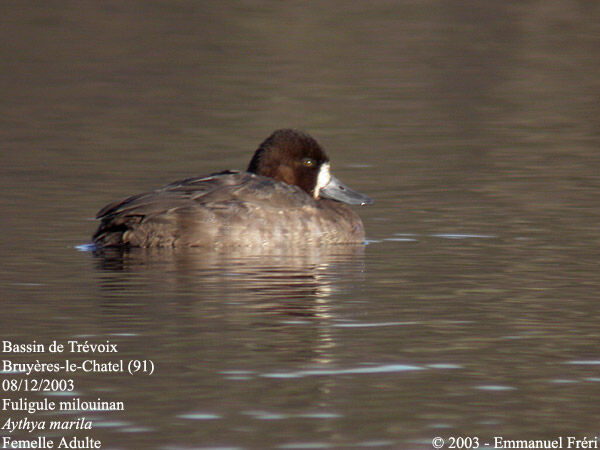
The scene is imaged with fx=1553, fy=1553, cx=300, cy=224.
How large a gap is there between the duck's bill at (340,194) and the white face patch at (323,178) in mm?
41

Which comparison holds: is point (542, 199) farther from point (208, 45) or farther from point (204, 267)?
point (208, 45)

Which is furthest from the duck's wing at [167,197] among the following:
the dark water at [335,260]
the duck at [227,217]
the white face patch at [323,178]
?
the white face patch at [323,178]

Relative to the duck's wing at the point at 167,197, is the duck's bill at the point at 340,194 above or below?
below

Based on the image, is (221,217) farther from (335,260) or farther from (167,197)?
(335,260)

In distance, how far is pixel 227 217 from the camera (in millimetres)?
10992

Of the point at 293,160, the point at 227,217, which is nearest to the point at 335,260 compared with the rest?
the point at 227,217

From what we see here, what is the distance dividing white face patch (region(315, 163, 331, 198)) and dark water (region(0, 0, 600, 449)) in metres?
0.50

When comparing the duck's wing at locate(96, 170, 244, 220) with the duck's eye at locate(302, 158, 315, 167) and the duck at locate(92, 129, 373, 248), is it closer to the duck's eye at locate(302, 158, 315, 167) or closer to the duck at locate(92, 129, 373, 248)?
the duck at locate(92, 129, 373, 248)

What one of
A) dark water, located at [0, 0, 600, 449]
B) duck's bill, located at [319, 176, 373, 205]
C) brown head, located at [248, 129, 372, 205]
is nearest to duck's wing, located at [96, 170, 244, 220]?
dark water, located at [0, 0, 600, 449]

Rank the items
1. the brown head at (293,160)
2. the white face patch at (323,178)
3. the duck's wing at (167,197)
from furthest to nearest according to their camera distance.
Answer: the white face patch at (323,178) → the brown head at (293,160) → the duck's wing at (167,197)

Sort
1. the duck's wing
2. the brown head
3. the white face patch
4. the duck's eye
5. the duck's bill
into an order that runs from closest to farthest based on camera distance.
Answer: the duck's wing
the brown head
the duck's eye
the white face patch
the duck's bill

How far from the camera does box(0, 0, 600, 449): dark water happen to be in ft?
21.4

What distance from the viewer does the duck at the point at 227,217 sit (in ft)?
35.4

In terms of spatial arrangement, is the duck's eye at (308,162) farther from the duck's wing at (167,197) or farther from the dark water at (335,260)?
the duck's wing at (167,197)
